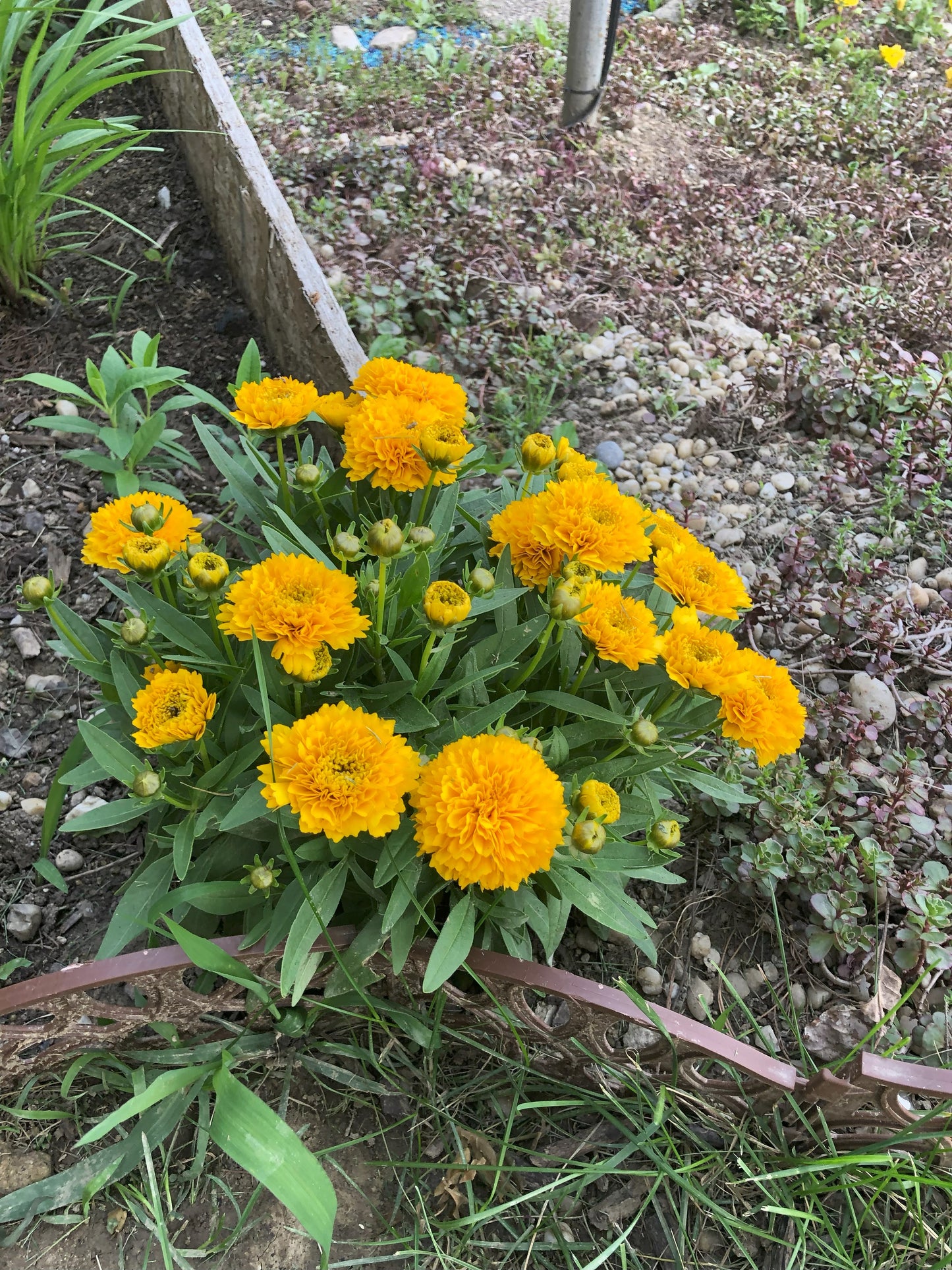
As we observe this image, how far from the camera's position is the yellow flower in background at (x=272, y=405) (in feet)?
4.31

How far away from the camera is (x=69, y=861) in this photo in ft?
5.54

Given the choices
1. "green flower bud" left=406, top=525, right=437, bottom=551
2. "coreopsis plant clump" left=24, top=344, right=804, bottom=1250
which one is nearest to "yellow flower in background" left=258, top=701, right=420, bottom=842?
"coreopsis plant clump" left=24, top=344, right=804, bottom=1250

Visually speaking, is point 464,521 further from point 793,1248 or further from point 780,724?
point 793,1248

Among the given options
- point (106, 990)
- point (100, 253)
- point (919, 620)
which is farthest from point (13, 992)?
point (100, 253)

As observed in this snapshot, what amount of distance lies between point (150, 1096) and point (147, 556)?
74 centimetres

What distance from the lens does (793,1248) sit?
130cm

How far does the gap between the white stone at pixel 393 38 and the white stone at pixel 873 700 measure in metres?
3.62

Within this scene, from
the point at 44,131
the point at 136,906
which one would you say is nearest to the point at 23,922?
the point at 136,906

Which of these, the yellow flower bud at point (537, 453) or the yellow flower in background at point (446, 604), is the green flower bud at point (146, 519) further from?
the yellow flower bud at point (537, 453)

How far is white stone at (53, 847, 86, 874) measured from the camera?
168 centimetres

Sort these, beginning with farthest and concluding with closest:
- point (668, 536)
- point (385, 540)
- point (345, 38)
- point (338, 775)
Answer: point (345, 38) → point (668, 536) → point (385, 540) → point (338, 775)

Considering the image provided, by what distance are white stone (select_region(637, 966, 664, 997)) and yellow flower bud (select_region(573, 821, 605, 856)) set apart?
0.63 metres

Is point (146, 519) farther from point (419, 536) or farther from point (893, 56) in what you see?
point (893, 56)

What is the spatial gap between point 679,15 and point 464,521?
408 centimetres
